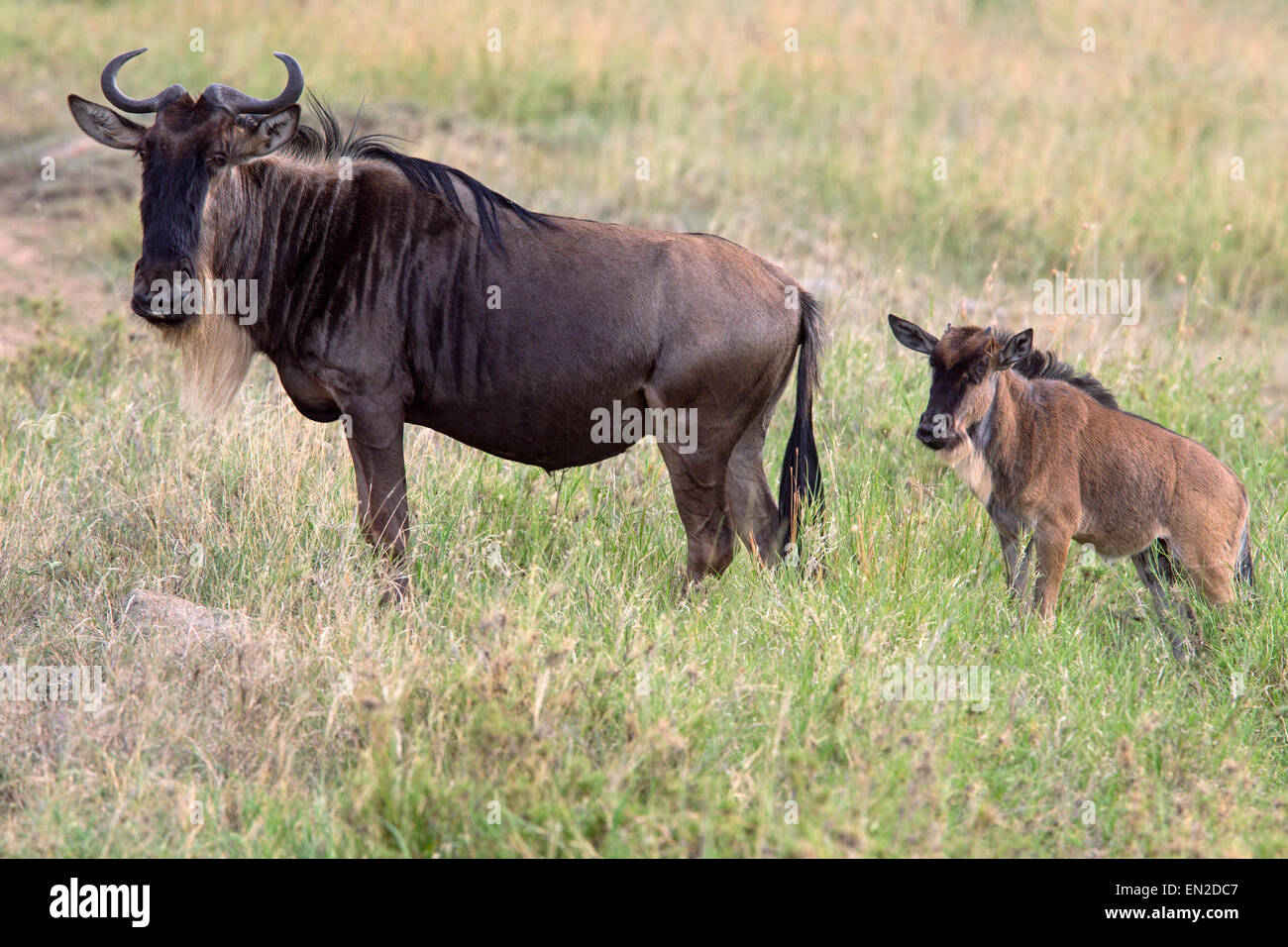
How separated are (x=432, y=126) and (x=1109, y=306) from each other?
19.5 feet

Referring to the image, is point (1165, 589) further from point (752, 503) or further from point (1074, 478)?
point (752, 503)

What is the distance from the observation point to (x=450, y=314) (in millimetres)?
5059

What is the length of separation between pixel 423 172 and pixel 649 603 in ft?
6.31

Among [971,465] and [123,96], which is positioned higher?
[123,96]

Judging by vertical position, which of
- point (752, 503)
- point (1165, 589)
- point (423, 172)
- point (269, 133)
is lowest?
point (1165, 589)

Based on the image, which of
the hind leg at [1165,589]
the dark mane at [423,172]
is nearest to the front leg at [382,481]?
the dark mane at [423,172]

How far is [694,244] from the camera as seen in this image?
204 inches

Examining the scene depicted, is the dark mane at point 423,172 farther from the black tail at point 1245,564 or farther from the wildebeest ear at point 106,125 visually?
the black tail at point 1245,564

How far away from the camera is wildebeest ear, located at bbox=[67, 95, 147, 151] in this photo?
16.1 ft

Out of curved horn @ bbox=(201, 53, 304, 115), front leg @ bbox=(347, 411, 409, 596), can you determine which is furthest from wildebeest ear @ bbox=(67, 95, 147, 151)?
front leg @ bbox=(347, 411, 409, 596)

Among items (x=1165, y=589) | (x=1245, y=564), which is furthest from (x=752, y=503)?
(x=1245, y=564)
